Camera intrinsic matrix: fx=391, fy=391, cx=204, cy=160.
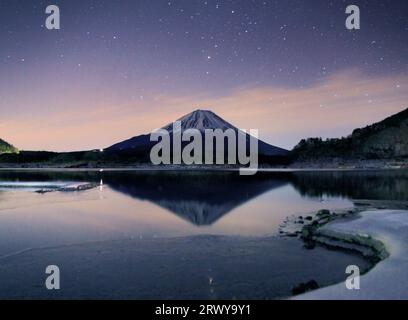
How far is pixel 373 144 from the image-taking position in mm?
175000

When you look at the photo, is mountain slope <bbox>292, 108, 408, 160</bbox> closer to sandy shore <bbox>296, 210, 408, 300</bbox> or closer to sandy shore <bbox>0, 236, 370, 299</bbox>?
sandy shore <bbox>296, 210, 408, 300</bbox>

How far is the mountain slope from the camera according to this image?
164875 millimetres

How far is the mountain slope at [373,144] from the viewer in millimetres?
164875

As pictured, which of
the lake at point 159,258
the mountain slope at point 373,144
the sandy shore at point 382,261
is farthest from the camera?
→ the mountain slope at point 373,144

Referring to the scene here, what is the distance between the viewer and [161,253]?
595 inches

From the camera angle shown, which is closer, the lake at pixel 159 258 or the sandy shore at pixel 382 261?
the sandy shore at pixel 382 261

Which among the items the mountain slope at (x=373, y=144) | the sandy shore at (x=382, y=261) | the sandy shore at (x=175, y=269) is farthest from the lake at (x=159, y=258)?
the mountain slope at (x=373, y=144)

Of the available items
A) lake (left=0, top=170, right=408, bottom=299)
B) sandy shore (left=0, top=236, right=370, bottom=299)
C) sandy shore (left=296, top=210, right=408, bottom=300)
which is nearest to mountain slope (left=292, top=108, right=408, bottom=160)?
sandy shore (left=296, top=210, right=408, bottom=300)

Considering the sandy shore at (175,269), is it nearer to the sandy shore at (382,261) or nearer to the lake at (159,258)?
the lake at (159,258)

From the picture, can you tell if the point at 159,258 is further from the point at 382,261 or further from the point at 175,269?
the point at 382,261
